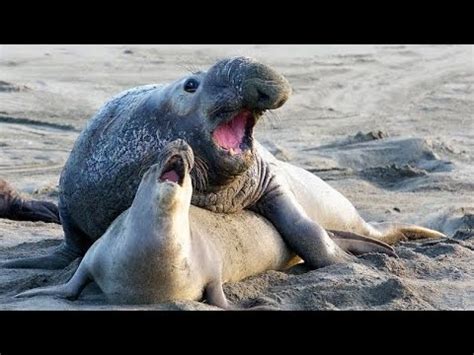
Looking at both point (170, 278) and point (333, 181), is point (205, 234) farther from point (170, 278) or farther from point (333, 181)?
point (333, 181)

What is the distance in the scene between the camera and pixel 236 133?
5.79 metres

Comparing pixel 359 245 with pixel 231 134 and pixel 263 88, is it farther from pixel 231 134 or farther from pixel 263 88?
pixel 263 88

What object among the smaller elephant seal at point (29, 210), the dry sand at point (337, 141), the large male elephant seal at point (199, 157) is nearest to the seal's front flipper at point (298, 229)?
the large male elephant seal at point (199, 157)

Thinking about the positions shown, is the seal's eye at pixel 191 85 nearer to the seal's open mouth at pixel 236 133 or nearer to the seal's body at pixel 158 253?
the seal's open mouth at pixel 236 133

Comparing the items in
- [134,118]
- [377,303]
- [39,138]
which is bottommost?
[39,138]

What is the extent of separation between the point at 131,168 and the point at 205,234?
0.49m

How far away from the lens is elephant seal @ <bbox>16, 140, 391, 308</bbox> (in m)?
5.17

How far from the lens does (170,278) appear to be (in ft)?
17.3

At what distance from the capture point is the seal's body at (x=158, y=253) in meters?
5.17

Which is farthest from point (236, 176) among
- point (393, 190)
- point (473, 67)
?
point (473, 67)

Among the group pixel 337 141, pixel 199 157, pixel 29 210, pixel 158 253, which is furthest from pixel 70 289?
pixel 337 141

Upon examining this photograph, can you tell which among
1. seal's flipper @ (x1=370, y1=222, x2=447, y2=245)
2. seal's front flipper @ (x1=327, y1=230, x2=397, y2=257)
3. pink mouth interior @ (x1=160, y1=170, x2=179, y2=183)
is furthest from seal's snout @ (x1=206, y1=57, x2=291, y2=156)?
seal's flipper @ (x1=370, y1=222, x2=447, y2=245)

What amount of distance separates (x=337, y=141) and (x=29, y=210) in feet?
11.5

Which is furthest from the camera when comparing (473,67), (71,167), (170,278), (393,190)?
(473,67)
